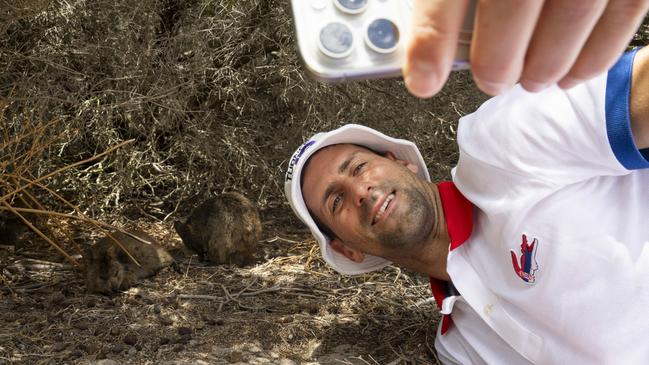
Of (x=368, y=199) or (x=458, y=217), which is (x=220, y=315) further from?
(x=458, y=217)

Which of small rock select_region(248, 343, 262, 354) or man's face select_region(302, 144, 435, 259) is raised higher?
man's face select_region(302, 144, 435, 259)

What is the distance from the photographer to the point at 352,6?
804 millimetres

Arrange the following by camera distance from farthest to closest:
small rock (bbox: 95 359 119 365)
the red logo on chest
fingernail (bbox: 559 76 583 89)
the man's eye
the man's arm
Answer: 1. the man's eye
2. small rock (bbox: 95 359 119 365)
3. the red logo on chest
4. the man's arm
5. fingernail (bbox: 559 76 583 89)

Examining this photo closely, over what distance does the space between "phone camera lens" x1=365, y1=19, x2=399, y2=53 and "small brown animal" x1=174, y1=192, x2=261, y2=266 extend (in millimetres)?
2327

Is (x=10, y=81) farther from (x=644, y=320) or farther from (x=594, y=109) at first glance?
(x=644, y=320)

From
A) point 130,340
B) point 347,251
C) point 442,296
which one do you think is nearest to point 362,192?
point 347,251

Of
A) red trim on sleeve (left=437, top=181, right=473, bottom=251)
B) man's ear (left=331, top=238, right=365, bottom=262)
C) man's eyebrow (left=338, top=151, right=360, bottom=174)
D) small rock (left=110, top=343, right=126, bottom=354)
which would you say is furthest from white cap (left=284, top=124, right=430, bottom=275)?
small rock (left=110, top=343, right=126, bottom=354)

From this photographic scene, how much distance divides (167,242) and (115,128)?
558 mm

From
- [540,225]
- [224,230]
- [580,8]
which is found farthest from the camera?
[224,230]

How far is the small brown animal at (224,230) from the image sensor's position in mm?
3039

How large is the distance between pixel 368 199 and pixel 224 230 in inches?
29.4

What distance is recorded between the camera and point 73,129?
3039 millimetres

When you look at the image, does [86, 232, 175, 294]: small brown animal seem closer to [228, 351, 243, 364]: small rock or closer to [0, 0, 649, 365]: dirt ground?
[0, 0, 649, 365]: dirt ground

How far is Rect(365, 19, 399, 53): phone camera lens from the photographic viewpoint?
734mm
